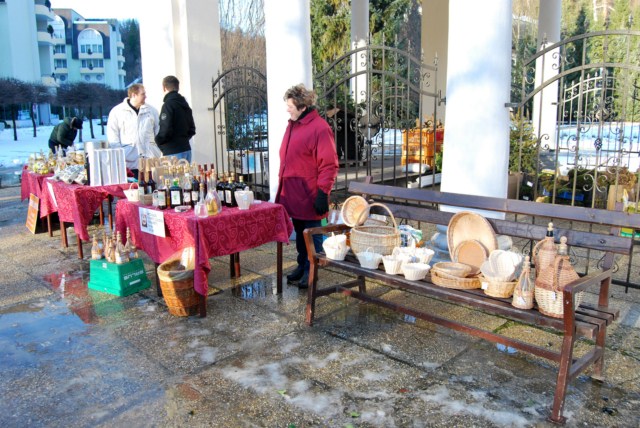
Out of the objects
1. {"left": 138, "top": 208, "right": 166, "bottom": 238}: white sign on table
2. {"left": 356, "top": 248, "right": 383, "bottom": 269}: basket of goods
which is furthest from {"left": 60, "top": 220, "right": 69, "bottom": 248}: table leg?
{"left": 356, "top": 248, "right": 383, "bottom": 269}: basket of goods

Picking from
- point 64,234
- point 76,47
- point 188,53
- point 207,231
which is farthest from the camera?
point 76,47

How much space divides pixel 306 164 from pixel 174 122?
9.53 ft

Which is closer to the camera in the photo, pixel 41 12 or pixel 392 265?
pixel 392 265

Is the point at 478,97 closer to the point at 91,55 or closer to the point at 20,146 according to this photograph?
the point at 20,146

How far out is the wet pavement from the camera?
125 inches

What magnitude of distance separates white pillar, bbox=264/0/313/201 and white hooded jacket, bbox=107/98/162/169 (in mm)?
1753

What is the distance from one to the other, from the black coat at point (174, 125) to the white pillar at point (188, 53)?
1.69m

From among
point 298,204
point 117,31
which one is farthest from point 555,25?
point 117,31

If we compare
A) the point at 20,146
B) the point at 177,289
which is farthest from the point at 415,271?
the point at 20,146

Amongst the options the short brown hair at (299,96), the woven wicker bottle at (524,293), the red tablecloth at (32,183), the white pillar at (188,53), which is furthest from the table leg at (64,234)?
the woven wicker bottle at (524,293)

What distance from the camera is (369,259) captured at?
4.14 metres

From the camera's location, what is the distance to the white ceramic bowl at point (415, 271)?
382 cm

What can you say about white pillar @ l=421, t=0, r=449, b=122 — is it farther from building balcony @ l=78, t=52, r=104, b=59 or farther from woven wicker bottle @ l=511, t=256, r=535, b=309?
building balcony @ l=78, t=52, r=104, b=59

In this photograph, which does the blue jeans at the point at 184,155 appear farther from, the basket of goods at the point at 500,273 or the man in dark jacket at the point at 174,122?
the basket of goods at the point at 500,273
